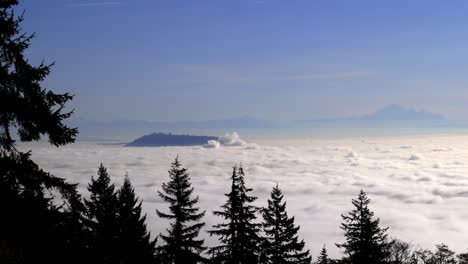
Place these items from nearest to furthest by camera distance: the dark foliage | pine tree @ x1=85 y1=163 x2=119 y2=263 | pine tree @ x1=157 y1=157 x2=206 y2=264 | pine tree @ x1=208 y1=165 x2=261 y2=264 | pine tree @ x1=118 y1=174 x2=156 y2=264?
the dark foliage < pine tree @ x1=85 y1=163 x2=119 y2=263 < pine tree @ x1=208 y1=165 x2=261 y2=264 < pine tree @ x1=118 y1=174 x2=156 y2=264 < pine tree @ x1=157 y1=157 x2=206 y2=264

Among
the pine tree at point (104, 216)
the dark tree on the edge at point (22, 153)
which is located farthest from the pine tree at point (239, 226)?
the dark tree on the edge at point (22, 153)

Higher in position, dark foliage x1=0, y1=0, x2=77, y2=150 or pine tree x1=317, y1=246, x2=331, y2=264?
dark foliage x1=0, y1=0, x2=77, y2=150

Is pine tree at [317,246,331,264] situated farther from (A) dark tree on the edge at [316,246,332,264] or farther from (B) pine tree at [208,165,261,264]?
(B) pine tree at [208,165,261,264]

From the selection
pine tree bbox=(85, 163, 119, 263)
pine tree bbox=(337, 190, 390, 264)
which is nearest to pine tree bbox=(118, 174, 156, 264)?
pine tree bbox=(85, 163, 119, 263)

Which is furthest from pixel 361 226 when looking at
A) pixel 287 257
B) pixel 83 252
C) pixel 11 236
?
pixel 11 236

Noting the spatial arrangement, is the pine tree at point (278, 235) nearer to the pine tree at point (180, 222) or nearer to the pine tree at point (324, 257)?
the pine tree at point (180, 222)

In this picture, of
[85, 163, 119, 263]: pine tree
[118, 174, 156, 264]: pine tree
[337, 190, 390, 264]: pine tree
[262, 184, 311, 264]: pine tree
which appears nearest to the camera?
[85, 163, 119, 263]: pine tree
